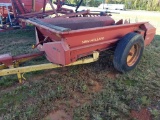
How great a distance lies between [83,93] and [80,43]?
78 cm

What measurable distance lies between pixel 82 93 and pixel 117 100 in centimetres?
53

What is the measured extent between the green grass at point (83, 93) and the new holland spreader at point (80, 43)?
0.26 metres

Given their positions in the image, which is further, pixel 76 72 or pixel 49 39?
pixel 76 72

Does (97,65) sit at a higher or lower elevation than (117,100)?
higher

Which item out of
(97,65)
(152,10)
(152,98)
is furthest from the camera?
(152,10)

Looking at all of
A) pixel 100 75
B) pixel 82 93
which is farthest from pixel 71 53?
pixel 100 75

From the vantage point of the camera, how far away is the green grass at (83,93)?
2.43 metres

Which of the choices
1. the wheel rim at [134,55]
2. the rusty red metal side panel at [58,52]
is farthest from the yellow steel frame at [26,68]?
the wheel rim at [134,55]

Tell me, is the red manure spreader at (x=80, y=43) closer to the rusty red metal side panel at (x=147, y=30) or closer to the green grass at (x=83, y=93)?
the rusty red metal side panel at (x=147, y=30)

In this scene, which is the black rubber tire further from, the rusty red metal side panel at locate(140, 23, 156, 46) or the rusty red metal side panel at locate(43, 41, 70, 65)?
the rusty red metal side panel at locate(43, 41, 70, 65)

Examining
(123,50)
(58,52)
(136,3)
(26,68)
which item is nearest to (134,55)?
(123,50)

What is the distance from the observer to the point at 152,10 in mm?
13656

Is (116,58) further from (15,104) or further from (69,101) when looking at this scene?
(15,104)

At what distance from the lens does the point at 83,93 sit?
2.85 meters
